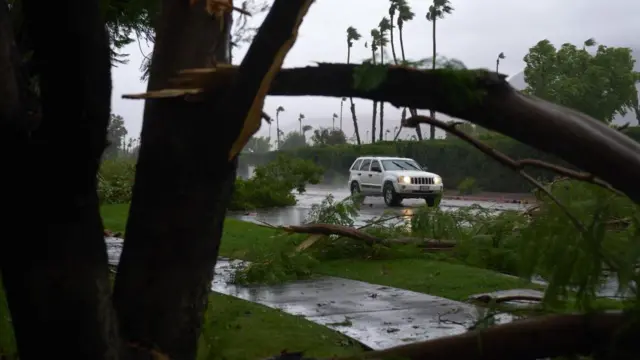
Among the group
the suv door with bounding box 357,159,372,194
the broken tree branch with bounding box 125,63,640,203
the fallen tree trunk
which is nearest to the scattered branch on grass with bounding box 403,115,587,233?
the broken tree branch with bounding box 125,63,640,203

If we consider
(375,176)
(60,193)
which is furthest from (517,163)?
(375,176)

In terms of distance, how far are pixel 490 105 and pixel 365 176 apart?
955 inches

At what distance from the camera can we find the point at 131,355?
2.05 meters

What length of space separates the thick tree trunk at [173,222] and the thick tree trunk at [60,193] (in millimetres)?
159

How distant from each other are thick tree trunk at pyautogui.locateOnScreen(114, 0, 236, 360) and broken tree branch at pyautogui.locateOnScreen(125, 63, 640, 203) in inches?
10.3

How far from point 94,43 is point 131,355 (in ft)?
2.65

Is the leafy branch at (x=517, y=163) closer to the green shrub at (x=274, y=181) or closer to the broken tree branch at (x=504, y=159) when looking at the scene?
the broken tree branch at (x=504, y=159)

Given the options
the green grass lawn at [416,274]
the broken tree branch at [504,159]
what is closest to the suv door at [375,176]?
the green grass lawn at [416,274]

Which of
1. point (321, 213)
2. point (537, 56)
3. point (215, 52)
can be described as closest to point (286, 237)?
point (321, 213)

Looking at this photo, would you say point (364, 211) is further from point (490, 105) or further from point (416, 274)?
point (490, 105)

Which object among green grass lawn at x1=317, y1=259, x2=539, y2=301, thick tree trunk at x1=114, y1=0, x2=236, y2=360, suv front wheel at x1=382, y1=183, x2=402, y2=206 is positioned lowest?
green grass lawn at x1=317, y1=259, x2=539, y2=301

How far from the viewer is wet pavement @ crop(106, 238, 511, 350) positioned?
531 centimetres

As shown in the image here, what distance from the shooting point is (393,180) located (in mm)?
24078

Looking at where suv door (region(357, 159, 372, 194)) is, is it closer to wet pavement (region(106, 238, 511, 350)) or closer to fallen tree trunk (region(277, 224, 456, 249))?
fallen tree trunk (region(277, 224, 456, 249))
